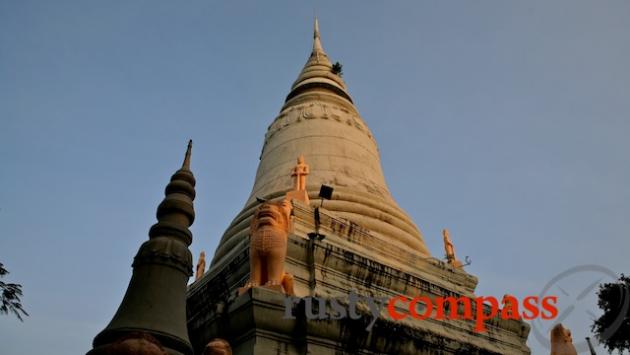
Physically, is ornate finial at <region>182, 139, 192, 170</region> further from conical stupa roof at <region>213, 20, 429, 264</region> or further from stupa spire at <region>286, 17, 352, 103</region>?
stupa spire at <region>286, 17, 352, 103</region>

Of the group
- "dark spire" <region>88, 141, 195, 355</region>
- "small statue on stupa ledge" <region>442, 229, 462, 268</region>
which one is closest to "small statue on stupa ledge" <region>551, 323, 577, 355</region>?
"small statue on stupa ledge" <region>442, 229, 462, 268</region>

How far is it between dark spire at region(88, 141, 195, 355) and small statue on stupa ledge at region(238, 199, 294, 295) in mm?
2544

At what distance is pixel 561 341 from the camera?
9.98m

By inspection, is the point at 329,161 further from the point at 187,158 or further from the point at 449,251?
the point at 187,158

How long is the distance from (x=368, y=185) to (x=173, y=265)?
9.50m

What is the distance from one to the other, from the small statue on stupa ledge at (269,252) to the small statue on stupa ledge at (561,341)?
5.39 metres

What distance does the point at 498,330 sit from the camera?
10.9m

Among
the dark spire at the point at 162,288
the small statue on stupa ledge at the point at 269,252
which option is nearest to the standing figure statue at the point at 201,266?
the small statue on stupa ledge at the point at 269,252

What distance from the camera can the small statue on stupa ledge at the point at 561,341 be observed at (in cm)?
984

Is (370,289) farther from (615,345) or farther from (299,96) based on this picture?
(615,345)

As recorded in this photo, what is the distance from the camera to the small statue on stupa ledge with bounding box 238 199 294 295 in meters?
7.89

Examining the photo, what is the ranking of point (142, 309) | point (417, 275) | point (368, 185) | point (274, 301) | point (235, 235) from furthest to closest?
point (368, 185)
point (235, 235)
point (417, 275)
point (274, 301)
point (142, 309)

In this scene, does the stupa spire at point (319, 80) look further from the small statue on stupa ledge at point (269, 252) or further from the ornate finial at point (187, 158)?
the ornate finial at point (187, 158)

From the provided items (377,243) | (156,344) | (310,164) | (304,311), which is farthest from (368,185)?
(156,344)
